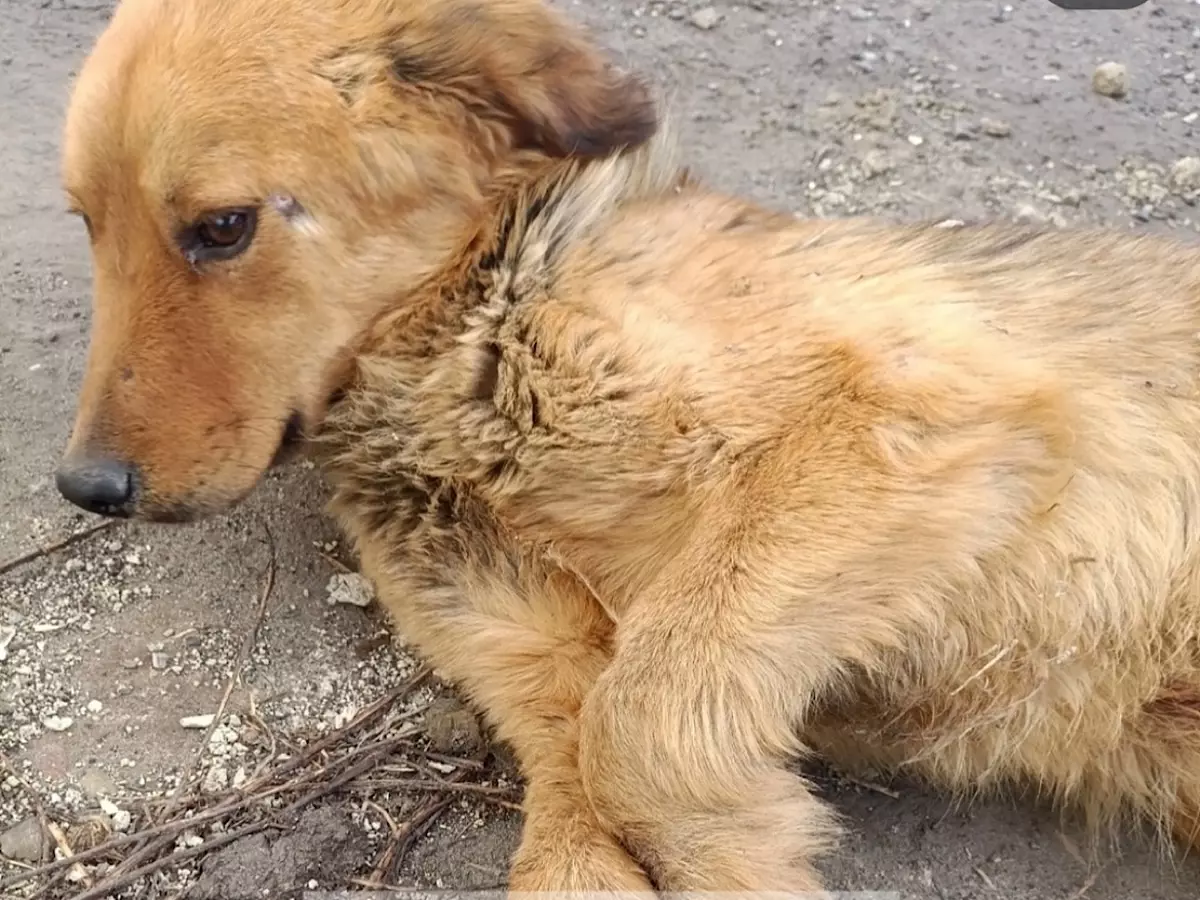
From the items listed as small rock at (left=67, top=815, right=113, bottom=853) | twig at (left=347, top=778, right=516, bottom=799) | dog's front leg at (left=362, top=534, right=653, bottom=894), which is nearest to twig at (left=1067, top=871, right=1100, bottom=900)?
dog's front leg at (left=362, top=534, right=653, bottom=894)

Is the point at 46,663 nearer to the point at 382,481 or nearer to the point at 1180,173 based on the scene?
the point at 382,481

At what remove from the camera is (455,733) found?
3039 millimetres

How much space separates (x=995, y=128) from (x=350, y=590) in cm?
293

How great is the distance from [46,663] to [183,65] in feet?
5.14

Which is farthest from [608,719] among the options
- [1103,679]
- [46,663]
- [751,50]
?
[751,50]

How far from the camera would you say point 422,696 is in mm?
3154

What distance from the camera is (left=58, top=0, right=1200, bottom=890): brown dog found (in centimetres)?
251

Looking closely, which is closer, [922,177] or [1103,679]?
[1103,679]

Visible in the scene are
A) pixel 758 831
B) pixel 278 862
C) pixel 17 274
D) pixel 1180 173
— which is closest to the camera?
pixel 758 831

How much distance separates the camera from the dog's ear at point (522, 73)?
2766 mm

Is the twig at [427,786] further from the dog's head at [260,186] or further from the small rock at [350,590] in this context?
the dog's head at [260,186]

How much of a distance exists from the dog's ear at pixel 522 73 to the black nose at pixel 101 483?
3.49 feet

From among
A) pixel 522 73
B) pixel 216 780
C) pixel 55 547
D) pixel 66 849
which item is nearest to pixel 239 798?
pixel 216 780

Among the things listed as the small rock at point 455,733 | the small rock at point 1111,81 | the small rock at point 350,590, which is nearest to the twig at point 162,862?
the small rock at point 455,733
